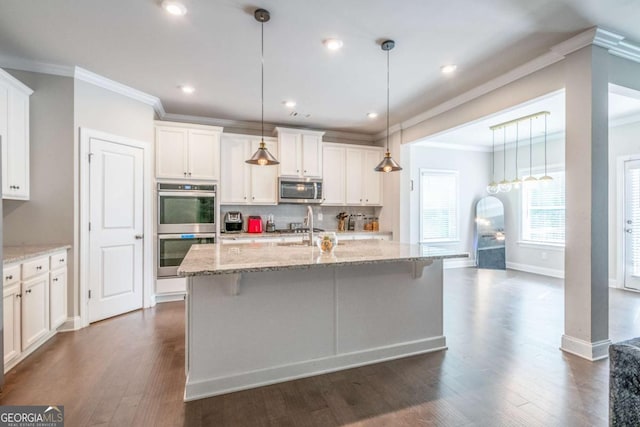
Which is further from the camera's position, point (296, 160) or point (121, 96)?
point (296, 160)

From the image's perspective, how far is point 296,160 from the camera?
511 centimetres

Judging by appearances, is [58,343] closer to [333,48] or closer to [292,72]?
[292,72]

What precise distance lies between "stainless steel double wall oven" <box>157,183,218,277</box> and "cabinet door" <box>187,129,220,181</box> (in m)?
0.19

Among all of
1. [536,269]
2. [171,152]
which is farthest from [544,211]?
[171,152]

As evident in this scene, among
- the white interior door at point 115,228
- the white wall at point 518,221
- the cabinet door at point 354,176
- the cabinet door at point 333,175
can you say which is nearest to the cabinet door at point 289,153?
the cabinet door at point 333,175

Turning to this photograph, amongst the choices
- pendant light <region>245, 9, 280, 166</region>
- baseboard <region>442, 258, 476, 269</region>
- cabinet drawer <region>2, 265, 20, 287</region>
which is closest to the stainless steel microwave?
pendant light <region>245, 9, 280, 166</region>

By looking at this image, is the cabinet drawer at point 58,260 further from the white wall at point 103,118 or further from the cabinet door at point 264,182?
the cabinet door at point 264,182

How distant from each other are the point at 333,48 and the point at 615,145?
5309mm

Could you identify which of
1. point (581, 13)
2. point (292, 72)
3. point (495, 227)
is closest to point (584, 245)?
point (581, 13)

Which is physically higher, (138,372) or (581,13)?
(581,13)

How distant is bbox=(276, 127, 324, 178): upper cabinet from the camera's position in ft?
16.5

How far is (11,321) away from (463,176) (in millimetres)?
7382

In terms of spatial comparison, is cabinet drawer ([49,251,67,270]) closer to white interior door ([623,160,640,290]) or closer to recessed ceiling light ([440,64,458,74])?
recessed ceiling light ([440,64,458,74])

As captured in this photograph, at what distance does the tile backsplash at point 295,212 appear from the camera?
17.1 ft
